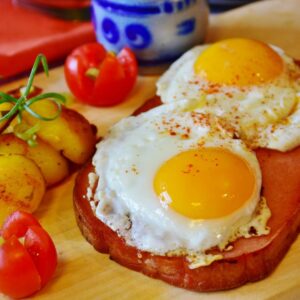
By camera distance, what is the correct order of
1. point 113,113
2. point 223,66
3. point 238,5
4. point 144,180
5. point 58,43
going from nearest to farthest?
point 144,180, point 223,66, point 113,113, point 58,43, point 238,5

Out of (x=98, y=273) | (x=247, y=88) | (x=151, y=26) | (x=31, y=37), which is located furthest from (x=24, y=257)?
(x=31, y=37)

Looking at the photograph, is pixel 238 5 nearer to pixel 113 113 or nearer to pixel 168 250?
pixel 113 113

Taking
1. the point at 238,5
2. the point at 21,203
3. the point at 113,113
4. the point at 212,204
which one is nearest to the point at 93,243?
the point at 21,203

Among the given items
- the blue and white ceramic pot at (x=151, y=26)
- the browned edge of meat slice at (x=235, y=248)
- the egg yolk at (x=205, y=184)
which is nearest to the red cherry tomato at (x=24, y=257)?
the browned edge of meat slice at (x=235, y=248)

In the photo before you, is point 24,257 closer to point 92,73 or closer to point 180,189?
point 180,189

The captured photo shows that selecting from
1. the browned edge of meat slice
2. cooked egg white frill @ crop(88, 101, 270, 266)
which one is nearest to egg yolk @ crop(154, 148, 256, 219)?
cooked egg white frill @ crop(88, 101, 270, 266)

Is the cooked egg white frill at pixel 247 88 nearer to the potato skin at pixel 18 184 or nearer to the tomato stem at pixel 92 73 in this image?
the tomato stem at pixel 92 73

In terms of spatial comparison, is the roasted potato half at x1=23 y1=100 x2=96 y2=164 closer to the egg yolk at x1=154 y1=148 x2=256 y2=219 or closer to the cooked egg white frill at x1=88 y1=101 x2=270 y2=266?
the cooked egg white frill at x1=88 y1=101 x2=270 y2=266
